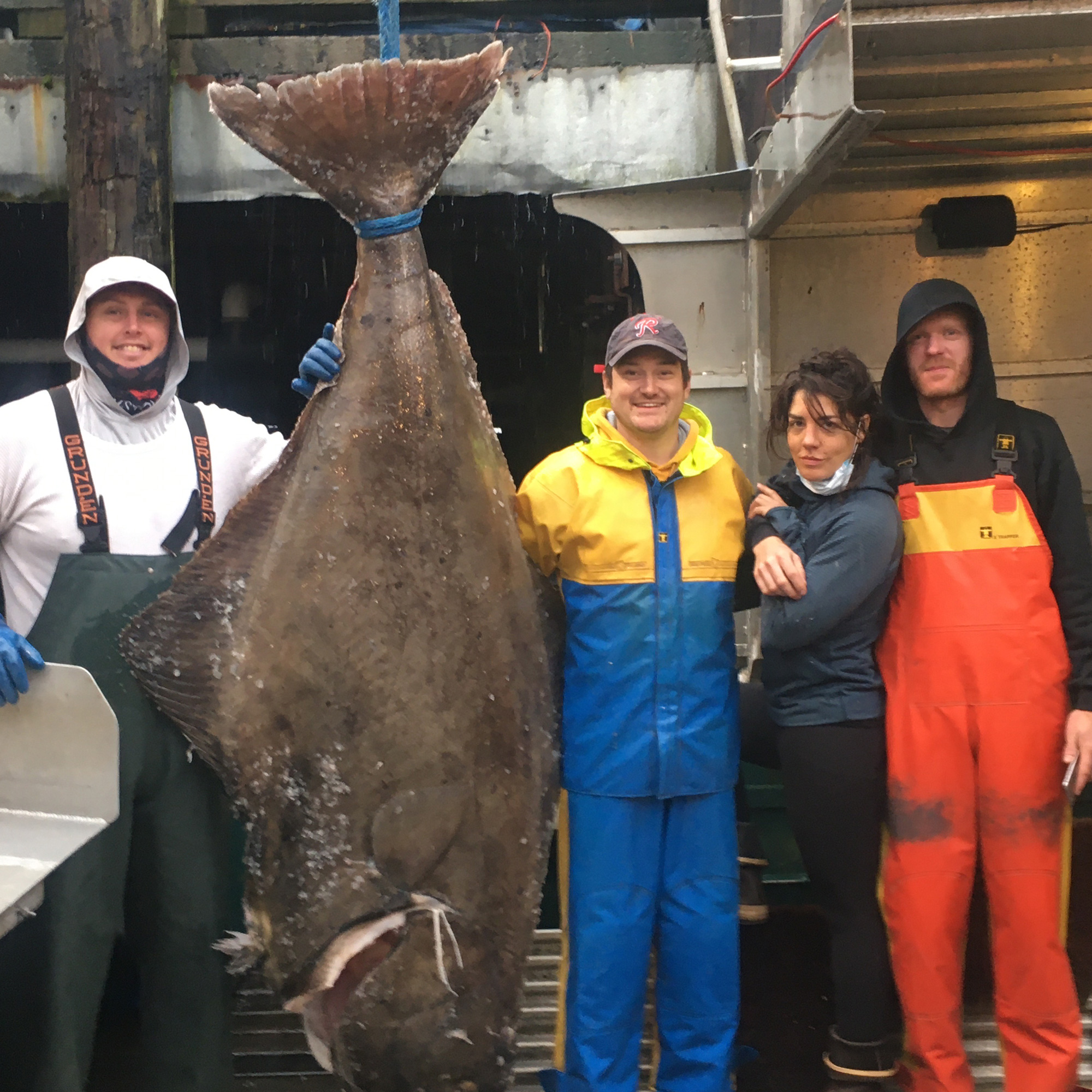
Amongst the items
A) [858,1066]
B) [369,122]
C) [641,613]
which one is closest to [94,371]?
[369,122]

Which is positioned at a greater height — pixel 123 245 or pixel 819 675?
pixel 123 245

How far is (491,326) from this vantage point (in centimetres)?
766

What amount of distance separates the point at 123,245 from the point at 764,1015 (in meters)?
3.69

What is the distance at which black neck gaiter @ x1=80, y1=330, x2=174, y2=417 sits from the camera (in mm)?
2320

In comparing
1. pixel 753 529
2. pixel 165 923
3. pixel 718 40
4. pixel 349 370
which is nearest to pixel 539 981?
pixel 165 923

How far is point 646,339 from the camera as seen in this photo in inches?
90.9

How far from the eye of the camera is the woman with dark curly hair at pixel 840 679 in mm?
2205

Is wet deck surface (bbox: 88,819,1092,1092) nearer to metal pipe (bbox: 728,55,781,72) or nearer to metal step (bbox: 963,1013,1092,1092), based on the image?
metal step (bbox: 963,1013,1092,1092)

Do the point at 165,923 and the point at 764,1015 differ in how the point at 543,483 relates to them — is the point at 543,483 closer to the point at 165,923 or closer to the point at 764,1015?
the point at 165,923

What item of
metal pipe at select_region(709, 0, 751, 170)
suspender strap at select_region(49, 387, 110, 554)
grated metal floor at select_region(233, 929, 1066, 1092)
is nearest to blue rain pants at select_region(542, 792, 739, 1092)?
grated metal floor at select_region(233, 929, 1066, 1092)

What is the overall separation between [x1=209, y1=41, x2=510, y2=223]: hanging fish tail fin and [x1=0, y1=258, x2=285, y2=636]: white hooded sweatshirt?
0.52 m

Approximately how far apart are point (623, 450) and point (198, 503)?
1.06 m

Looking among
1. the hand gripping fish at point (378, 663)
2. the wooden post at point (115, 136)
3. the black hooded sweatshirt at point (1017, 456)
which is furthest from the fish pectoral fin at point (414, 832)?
the wooden post at point (115, 136)

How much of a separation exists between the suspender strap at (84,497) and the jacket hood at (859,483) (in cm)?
169
